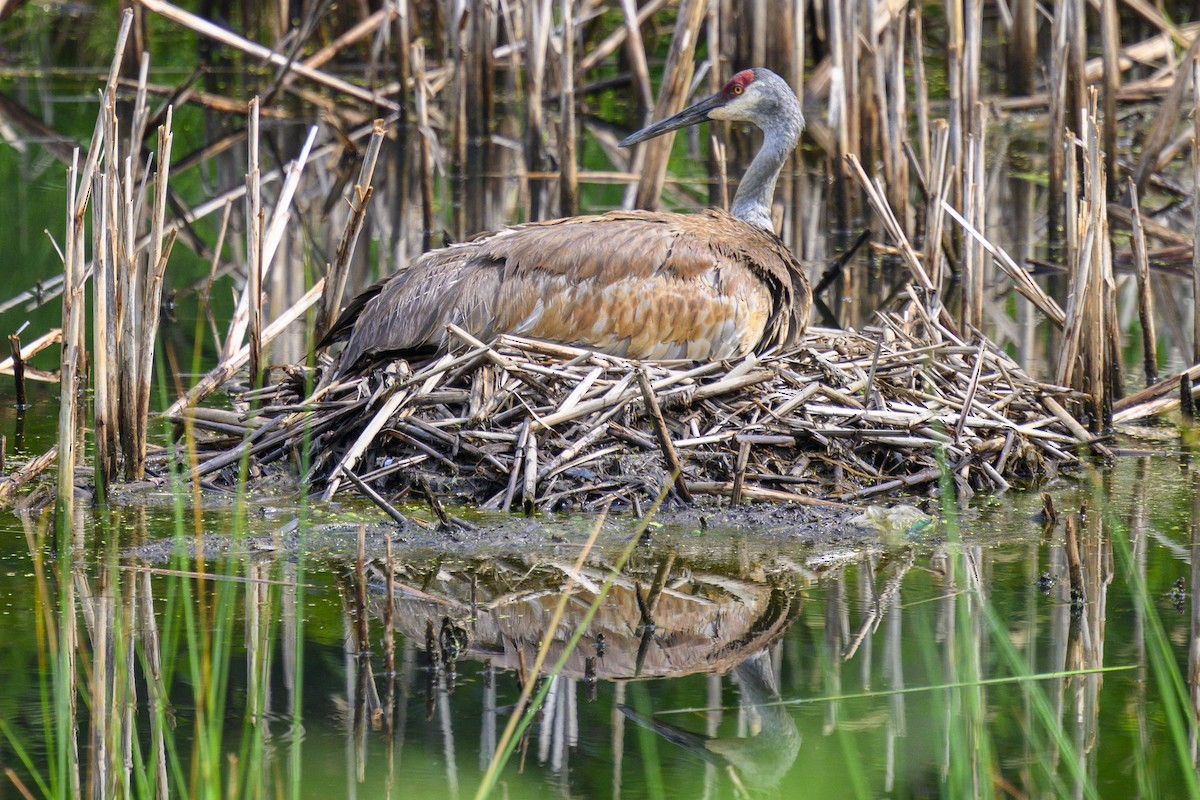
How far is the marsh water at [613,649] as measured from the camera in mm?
3486

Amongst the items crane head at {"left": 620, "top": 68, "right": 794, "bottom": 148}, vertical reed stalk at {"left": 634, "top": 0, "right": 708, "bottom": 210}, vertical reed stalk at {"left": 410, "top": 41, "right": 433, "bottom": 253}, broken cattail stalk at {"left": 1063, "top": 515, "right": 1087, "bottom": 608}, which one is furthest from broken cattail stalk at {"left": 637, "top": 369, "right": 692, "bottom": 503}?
vertical reed stalk at {"left": 410, "top": 41, "right": 433, "bottom": 253}

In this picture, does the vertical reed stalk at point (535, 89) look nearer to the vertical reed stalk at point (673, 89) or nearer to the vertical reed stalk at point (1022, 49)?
the vertical reed stalk at point (673, 89)

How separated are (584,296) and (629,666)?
2.12 metres

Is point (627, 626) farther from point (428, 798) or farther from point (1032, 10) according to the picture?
point (1032, 10)

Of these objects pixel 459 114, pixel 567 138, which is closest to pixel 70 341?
pixel 567 138

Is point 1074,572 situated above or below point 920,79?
below

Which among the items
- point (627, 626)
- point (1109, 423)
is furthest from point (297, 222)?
point (627, 626)

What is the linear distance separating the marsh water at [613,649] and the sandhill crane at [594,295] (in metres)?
0.82

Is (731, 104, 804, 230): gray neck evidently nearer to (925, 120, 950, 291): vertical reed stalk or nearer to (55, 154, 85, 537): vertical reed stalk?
(925, 120, 950, 291): vertical reed stalk

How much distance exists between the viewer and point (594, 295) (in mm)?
6004

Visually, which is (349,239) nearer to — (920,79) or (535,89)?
(920,79)

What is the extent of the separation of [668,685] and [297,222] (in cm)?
662

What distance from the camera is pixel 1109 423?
6.54 metres

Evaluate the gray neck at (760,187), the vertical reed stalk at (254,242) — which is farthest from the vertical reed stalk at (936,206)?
the vertical reed stalk at (254,242)
